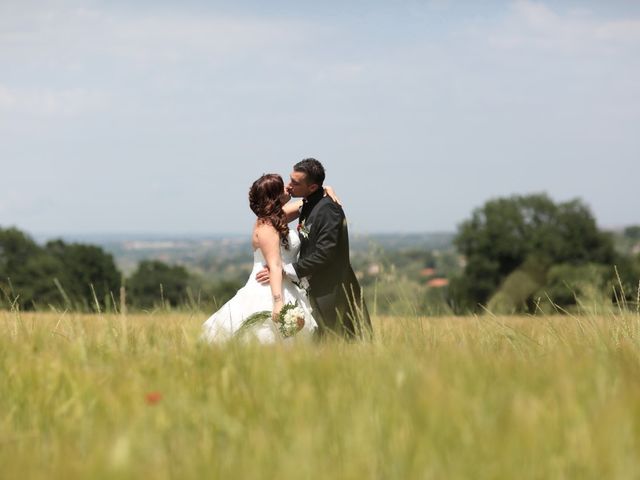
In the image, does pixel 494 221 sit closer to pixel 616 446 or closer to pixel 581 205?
pixel 581 205

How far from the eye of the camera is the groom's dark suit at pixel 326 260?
713 centimetres

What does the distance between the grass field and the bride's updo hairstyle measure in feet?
9.14

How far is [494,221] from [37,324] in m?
59.6

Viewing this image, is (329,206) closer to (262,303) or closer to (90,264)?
(262,303)

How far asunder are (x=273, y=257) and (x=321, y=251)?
0.44m

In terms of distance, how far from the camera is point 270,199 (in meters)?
7.10

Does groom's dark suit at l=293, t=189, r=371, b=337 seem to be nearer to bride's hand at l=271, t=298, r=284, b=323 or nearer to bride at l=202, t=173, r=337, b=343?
bride at l=202, t=173, r=337, b=343

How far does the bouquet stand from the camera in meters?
6.88

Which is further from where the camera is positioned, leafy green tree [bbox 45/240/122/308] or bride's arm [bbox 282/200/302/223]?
leafy green tree [bbox 45/240/122/308]

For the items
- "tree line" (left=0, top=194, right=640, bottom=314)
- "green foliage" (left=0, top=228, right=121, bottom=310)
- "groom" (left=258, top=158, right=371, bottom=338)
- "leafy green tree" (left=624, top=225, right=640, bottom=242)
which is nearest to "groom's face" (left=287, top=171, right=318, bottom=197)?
"groom" (left=258, top=158, right=371, bottom=338)

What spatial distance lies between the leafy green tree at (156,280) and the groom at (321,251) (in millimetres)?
58980

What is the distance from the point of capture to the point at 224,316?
23.0ft

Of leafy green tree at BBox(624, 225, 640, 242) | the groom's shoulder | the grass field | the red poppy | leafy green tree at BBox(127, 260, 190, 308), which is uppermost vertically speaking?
the groom's shoulder

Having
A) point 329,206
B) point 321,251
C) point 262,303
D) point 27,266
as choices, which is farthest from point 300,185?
point 27,266
